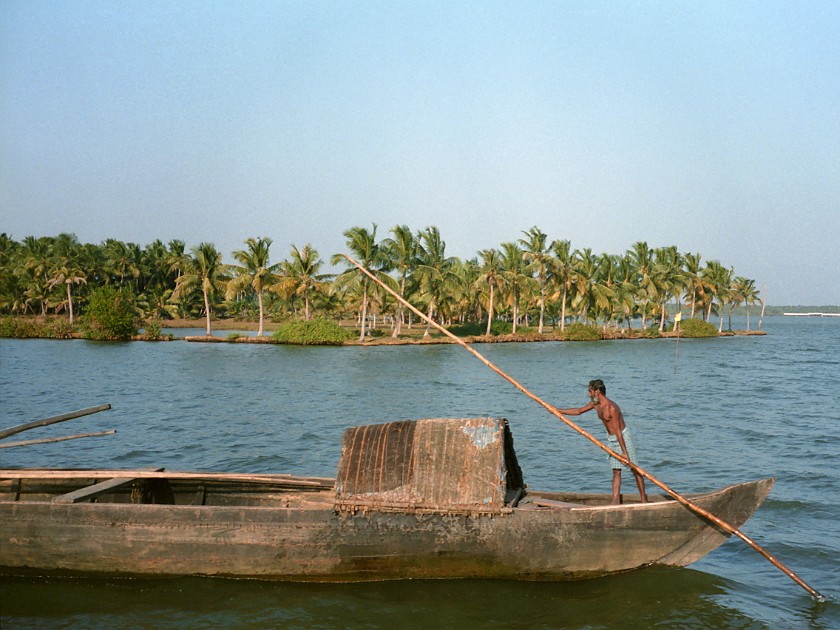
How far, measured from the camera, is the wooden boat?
6.45 meters

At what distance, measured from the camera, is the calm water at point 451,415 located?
21.5 feet

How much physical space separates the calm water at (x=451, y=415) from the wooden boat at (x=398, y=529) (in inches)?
11.6

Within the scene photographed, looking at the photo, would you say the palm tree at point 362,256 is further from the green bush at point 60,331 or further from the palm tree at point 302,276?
the green bush at point 60,331

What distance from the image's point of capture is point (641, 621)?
6.42 m

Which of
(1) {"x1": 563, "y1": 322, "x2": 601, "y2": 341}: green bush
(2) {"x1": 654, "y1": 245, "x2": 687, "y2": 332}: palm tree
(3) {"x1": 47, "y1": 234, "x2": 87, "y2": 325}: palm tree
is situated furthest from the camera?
(2) {"x1": 654, "y1": 245, "x2": 687, "y2": 332}: palm tree

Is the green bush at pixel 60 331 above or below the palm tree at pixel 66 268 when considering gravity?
below

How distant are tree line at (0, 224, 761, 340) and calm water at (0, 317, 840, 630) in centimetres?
713

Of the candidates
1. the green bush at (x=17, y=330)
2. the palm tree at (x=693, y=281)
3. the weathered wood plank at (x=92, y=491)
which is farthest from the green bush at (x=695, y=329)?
the weathered wood plank at (x=92, y=491)

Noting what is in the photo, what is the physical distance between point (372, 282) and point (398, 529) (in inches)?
1380

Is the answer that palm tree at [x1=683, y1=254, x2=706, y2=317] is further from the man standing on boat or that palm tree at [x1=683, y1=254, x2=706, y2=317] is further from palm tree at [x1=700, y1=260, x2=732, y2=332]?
the man standing on boat

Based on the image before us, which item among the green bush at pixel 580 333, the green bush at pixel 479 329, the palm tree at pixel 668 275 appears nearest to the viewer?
the green bush at pixel 580 333

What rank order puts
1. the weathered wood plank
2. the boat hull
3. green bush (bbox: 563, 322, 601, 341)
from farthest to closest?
green bush (bbox: 563, 322, 601, 341) < the weathered wood plank < the boat hull

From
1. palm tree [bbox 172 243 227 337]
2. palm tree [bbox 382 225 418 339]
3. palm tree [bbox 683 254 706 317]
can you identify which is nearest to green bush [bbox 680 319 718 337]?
palm tree [bbox 683 254 706 317]

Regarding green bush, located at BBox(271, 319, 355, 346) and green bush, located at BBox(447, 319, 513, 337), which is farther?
green bush, located at BBox(447, 319, 513, 337)
